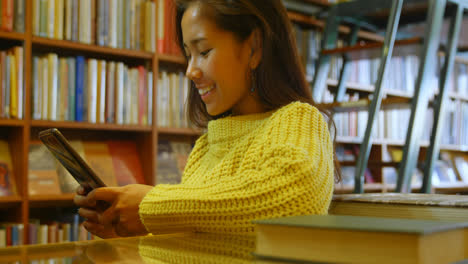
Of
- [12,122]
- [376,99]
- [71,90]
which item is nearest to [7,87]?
[12,122]

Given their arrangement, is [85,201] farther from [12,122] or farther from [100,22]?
[100,22]

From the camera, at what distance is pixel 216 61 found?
94 centimetres

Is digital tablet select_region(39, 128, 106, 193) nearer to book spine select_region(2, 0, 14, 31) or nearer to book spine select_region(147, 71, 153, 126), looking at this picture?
book spine select_region(2, 0, 14, 31)

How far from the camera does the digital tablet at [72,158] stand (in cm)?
81

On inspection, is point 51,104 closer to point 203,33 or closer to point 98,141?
point 98,141

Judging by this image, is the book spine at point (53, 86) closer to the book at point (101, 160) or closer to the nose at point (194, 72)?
the book at point (101, 160)

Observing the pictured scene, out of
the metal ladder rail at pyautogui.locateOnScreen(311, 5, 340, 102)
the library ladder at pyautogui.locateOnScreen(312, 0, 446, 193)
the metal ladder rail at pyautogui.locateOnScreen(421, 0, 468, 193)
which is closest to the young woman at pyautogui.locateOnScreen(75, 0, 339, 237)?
the library ladder at pyautogui.locateOnScreen(312, 0, 446, 193)

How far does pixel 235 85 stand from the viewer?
0.96 metres

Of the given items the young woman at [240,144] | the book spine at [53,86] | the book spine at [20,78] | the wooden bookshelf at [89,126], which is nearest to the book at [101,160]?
the wooden bookshelf at [89,126]

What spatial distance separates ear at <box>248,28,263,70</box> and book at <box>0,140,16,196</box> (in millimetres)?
1342

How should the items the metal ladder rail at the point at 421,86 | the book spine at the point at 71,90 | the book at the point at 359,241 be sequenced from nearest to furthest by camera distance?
1. the book at the point at 359,241
2. the book spine at the point at 71,90
3. the metal ladder rail at the point at 421,86

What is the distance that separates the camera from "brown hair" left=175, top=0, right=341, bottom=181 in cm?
95

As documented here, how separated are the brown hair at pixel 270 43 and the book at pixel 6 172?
1.28 metres

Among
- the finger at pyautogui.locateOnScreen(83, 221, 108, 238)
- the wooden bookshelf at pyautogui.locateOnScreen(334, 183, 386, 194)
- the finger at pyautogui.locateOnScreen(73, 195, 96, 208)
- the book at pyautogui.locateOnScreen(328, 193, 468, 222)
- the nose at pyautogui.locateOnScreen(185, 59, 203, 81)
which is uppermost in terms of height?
the nose at pyautogui.locateOnScreen(185, 59, 203, 81)
